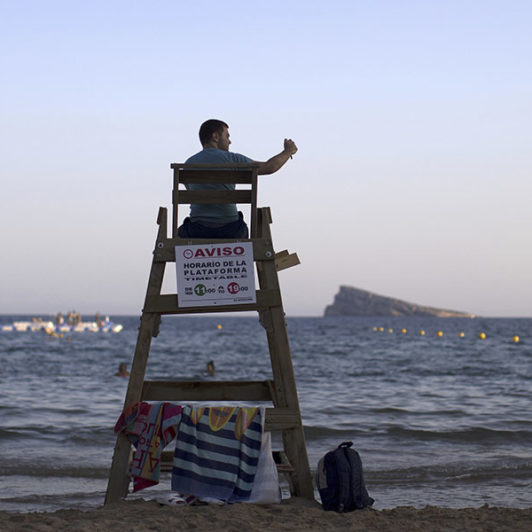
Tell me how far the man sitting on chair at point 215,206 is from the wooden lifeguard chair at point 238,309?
0.15m

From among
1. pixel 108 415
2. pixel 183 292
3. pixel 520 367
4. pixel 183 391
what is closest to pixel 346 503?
pixel 183 391

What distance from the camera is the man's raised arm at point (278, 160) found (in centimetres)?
580

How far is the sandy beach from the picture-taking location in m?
5.07

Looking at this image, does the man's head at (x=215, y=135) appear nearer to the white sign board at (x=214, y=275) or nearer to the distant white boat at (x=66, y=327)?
the white sign board at (x=214, y=275)

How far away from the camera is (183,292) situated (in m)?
5.77

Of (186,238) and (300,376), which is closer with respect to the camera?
(186,238)

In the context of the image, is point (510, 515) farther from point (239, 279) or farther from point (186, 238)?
point (186, 238)

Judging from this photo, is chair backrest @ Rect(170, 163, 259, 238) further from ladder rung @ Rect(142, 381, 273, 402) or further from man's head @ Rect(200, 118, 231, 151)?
ladder rung @ Rect(142, 381, 273, 402)

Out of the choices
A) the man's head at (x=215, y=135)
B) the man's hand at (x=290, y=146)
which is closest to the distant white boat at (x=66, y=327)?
the man's head at (x=215, y=135)

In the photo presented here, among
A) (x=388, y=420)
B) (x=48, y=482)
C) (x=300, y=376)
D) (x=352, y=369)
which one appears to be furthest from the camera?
(x=352, y=369)

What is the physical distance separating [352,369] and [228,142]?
29.4m

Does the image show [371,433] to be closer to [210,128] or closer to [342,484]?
[342,484]

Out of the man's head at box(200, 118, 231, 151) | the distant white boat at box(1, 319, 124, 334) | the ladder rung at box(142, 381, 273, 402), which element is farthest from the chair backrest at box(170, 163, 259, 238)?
the distant white boat at box(1, 319, 124, 334)

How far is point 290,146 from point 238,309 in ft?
4.02
